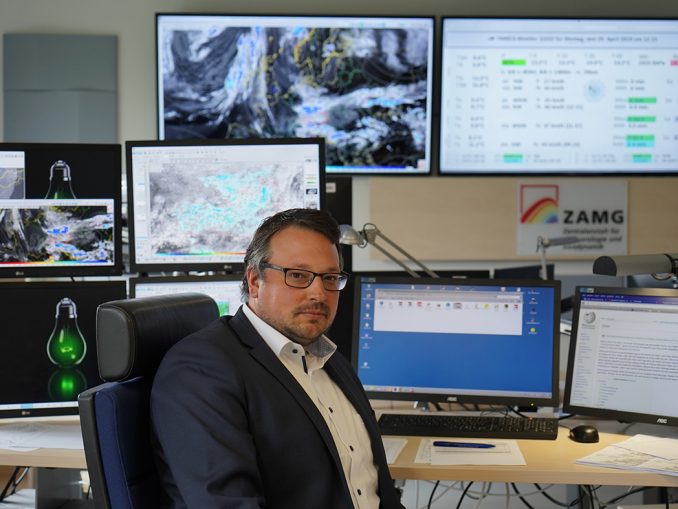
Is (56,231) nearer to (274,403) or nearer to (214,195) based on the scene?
(214,195)

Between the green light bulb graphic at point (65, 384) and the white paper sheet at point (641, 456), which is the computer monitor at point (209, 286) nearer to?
the green light bulb graphic at point (65, 384)

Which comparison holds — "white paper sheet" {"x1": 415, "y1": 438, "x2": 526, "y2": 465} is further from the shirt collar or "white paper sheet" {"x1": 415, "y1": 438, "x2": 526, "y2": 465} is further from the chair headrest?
the chair headrest

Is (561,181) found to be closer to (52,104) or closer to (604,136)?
(604,136)

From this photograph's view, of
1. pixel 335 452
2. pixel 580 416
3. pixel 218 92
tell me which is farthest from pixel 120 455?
pixel 218 92

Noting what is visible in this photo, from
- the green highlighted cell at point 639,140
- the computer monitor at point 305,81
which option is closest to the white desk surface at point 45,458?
the computer monitor at point 305,81

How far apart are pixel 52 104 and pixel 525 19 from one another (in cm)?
265

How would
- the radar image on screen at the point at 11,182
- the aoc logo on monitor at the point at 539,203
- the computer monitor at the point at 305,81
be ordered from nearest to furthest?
1. the radar image on screen at the point at 11,182
2. the computer monitor at the point at 305,81
3. the aoc logo on monitor at the point at 539,203

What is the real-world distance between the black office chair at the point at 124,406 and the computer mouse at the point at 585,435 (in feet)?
3.99

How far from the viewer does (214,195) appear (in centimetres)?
266

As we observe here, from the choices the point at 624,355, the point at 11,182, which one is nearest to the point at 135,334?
the point at 11,182

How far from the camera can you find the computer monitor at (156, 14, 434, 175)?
4.86m

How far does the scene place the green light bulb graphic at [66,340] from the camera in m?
2.49

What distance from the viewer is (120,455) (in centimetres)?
163

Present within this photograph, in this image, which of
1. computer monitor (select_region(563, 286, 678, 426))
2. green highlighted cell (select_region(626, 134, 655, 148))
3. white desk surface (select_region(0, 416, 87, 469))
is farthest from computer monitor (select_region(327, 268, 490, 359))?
green highlighted cell (select_region(626, 134, 655, 148))
